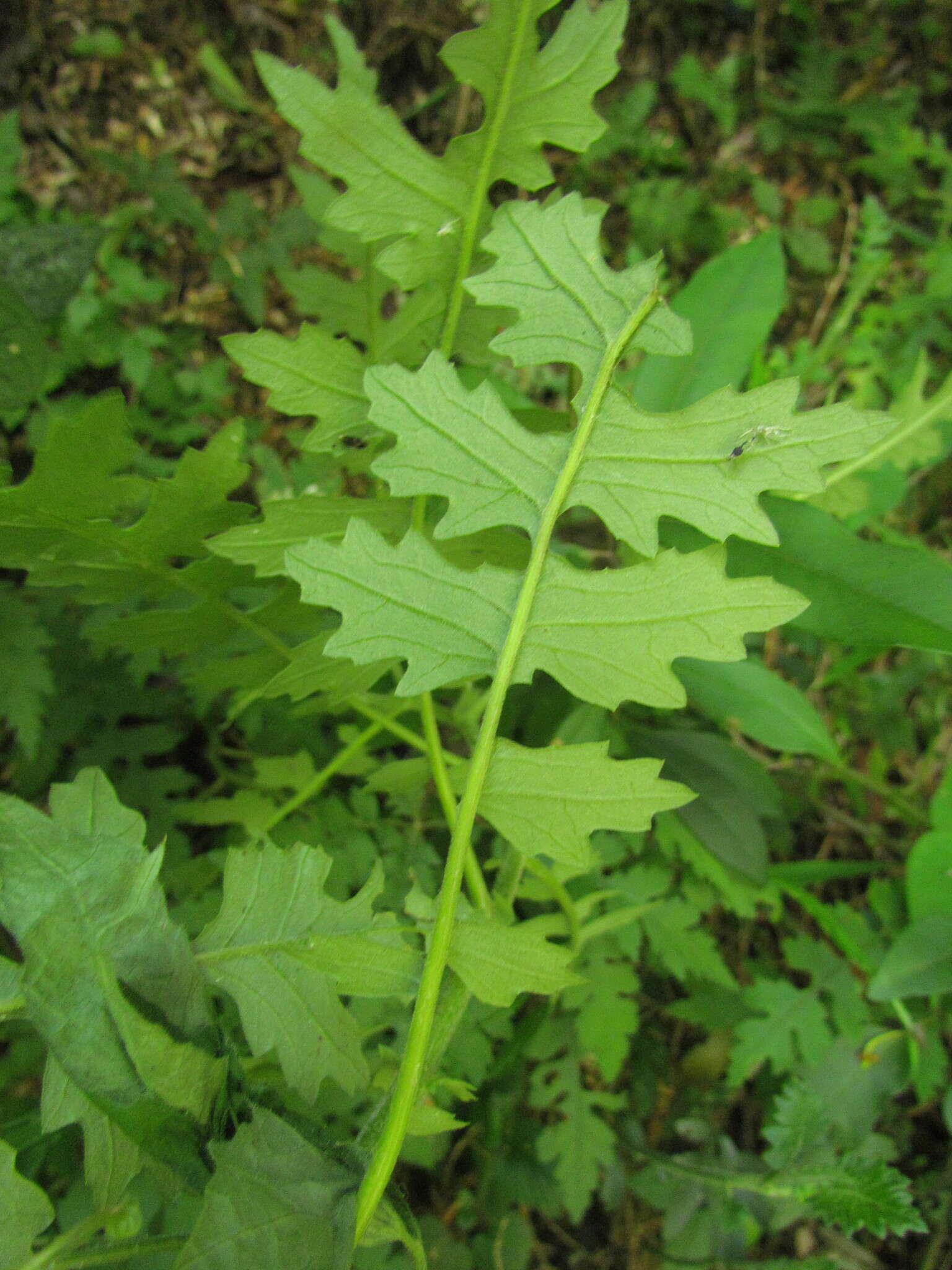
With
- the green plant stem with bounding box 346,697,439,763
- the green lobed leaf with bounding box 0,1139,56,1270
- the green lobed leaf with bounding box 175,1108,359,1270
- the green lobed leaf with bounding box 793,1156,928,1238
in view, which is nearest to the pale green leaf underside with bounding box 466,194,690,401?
the green plant stem with bounding box 346,697,439,763

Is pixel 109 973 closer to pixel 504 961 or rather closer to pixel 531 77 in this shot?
pixel 504 961

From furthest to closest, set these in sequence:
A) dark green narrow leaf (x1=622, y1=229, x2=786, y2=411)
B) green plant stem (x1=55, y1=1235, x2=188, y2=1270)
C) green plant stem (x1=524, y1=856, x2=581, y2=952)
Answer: dark green narrow leaf (x1=622, y1=229, x2=786, y2=411), green plant stem (x1=524, y1=856, x2=581, y2=952), green plant stem (x1=55, y1=1235, x2=188, y2=1270)

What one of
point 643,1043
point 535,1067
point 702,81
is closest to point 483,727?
point 535,1067

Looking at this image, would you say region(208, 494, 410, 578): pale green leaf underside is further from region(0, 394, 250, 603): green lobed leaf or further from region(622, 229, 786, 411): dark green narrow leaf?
region(622, 229, 786, 411): dark green narrow leaf

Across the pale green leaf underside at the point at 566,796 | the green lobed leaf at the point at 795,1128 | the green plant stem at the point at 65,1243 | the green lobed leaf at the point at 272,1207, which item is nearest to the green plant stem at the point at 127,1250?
the green plant stem at the point at 65,1243

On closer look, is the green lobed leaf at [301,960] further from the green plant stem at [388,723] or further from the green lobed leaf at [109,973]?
the green plant stem at [388,723]

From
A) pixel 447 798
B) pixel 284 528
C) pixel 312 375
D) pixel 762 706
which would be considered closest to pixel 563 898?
pixel 447 798

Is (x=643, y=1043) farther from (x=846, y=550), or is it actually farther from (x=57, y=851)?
(x=57, y=851)
